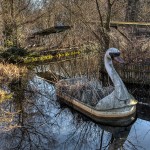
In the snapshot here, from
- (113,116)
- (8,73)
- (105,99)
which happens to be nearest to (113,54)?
(105,99)

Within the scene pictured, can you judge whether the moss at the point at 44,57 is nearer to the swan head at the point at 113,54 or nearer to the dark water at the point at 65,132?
the dark water at the point at 65,132

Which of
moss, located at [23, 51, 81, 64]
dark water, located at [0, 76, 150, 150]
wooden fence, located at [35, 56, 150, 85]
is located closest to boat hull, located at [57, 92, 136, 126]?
dark water, located at [0, 76, 150, 150]

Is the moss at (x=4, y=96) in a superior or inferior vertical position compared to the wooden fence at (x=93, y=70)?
inferior

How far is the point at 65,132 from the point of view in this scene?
30.2ft

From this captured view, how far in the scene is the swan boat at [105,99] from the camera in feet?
30.7

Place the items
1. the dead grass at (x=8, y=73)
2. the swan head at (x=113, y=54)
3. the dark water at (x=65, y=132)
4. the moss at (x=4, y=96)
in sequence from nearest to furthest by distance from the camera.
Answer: the dark water at (x=65, y=132), the swan head at (x=113, y=54), the moss at (x=4, y=96), the dead grass at (x=8, y=73)

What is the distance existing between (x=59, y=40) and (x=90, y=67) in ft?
23.1

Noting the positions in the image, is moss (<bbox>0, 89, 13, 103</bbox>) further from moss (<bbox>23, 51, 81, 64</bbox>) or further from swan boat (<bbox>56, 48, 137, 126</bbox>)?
moss (<bbox>23, 51, 81, 64</bbox>)

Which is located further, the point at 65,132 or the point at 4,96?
the point at 4,96

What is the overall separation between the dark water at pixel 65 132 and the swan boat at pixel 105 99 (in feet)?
0.80

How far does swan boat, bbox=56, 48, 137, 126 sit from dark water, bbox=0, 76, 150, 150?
24 cm

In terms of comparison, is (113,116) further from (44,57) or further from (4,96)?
(44,57)

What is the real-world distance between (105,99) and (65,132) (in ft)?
5.01

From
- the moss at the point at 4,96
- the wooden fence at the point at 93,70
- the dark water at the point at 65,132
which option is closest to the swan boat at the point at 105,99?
the dark water at the point at 65,132
